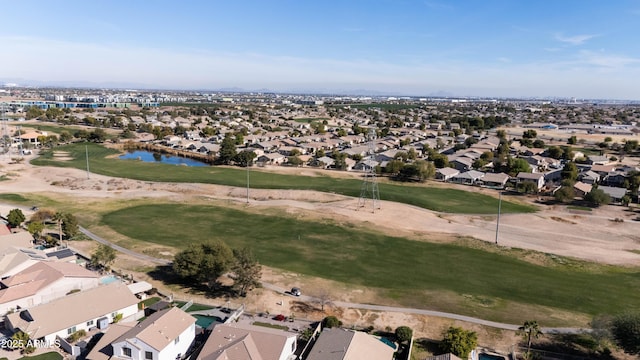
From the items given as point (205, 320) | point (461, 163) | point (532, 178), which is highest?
point (461, 163)

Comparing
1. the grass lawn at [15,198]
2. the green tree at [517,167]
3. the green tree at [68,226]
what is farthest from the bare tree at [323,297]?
the green tree at [517,167]

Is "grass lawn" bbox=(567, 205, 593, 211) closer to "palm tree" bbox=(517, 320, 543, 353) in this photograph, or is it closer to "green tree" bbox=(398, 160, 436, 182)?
"green tree" bbox=(398, 160, 436, 182)

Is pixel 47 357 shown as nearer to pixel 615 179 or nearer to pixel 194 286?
pixel 194 286

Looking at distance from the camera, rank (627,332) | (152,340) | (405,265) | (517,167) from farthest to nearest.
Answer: (517,167) < (405,265) < (627,332) < (152,340)

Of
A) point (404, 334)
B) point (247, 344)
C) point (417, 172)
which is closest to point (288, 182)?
point (417, 172)

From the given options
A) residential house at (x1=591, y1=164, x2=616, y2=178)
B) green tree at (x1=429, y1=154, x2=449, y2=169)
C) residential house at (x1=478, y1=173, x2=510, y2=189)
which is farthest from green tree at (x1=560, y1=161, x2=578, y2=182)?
green tree at (x1=429, y1=154, x2=449, y2=169)

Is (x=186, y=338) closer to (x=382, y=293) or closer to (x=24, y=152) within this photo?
(x=382, y=293)

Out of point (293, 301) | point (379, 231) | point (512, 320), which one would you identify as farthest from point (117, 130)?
point (512, 320)
